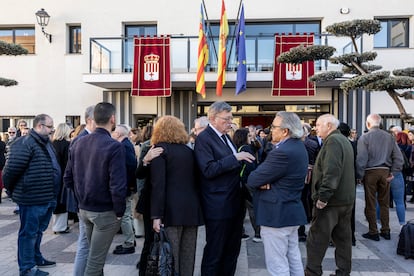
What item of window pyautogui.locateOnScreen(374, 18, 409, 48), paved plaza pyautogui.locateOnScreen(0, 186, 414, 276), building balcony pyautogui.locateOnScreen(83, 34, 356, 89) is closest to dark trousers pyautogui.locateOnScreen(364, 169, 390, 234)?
paved plaza pyautogui.locateOnScreen(0, 186, 414, 276)

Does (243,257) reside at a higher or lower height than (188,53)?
lower

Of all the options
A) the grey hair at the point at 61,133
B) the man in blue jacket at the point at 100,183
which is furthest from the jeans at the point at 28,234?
the grey hair at the point at 61,133

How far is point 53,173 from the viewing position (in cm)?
432

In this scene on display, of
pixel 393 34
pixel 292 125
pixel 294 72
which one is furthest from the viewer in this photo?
Answer: pixel 393 34

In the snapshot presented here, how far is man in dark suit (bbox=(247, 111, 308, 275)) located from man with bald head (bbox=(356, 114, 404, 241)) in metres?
2.73

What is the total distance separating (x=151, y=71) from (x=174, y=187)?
9.61 metres

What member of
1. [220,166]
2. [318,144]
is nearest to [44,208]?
[220,166]

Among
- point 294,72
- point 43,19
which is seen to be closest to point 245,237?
point 294,72

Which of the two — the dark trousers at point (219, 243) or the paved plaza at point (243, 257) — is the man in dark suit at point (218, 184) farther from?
the paved plaza at point (243, 257)

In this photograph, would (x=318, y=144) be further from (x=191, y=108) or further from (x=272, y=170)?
(x=191, y=108)

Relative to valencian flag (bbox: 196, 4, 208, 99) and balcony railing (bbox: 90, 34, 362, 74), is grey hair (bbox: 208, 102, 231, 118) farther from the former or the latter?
balcony railing (bbox: 90, 34, 362, 74)

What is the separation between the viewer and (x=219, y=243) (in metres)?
3.60

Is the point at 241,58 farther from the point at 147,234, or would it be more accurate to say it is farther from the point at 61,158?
the point at 147,234

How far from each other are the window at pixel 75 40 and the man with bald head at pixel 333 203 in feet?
44.6
